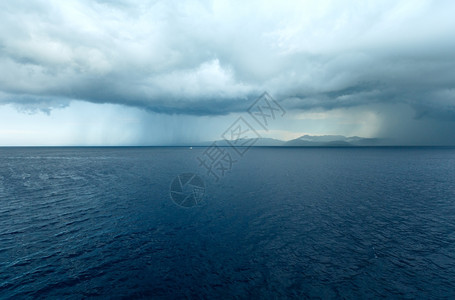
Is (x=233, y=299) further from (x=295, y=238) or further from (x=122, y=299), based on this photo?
(x=295, y=238)

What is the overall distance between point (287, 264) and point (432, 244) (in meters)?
24.5

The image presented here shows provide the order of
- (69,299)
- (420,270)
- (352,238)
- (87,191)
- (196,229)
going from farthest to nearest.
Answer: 1. (87,191)
2. (196,229)
3. (352,238)
4. (420,270)
5. (69,299)

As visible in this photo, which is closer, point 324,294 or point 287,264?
point 324,294

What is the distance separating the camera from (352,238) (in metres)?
36.0

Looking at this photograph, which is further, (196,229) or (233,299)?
(196,229)

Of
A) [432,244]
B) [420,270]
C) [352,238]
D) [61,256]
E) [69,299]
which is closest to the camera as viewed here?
[69,299]

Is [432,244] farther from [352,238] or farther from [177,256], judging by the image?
[177,256]

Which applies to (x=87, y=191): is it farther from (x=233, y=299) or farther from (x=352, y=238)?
(x=352, y=238)

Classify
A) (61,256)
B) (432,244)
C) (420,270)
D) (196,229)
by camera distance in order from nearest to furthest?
(420,270) → (61,256) → (432,244) → (196,229)

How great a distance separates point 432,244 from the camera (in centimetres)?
3353

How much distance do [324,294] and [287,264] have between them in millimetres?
5887

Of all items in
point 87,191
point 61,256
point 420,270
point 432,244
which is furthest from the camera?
point 87,191

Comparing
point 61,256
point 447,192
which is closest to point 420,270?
point 61,256

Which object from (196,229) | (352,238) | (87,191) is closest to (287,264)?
(352,238)
